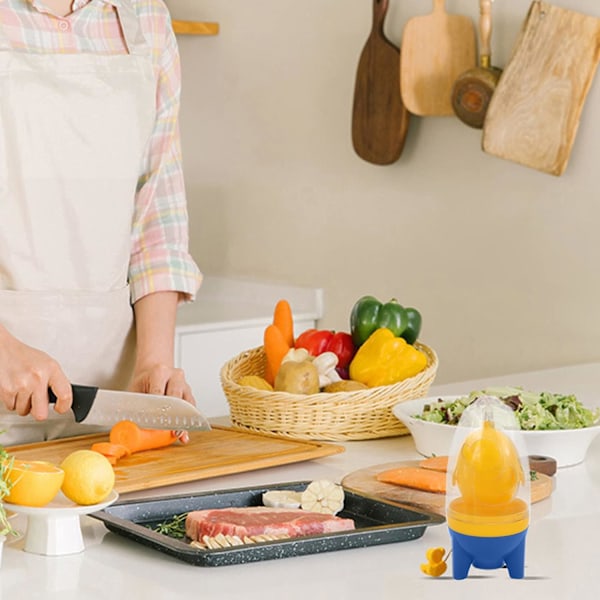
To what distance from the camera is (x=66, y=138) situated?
5.53ft

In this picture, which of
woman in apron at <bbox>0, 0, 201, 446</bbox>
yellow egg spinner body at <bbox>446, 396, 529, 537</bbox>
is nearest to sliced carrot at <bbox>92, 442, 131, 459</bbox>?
woman in apron at <bbox>0, 0, 201, 446</bbox>

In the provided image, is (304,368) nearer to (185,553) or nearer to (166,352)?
(166,352)

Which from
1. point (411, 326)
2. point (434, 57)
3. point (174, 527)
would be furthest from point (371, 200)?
point (174, 527)

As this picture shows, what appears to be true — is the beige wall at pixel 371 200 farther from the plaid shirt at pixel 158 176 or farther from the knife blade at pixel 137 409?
the knife blade at pixel 137 409

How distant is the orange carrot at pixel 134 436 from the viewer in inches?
59.1

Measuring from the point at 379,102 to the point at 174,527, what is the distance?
1.77 m

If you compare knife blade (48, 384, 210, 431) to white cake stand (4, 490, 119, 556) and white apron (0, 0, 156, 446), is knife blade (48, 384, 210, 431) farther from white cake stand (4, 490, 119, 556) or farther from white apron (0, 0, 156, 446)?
white cake stand (4, 490, 119, 556)

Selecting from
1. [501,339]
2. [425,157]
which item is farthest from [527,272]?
[425,157]

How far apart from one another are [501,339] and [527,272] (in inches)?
6.6

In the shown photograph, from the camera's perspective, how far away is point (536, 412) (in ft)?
4.99

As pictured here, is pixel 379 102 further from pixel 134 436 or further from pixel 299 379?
pixel 134 436

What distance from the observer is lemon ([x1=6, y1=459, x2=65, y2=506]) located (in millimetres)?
1087

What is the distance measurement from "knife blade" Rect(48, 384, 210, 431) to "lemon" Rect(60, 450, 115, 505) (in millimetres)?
366

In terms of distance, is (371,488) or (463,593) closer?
(463,593)
